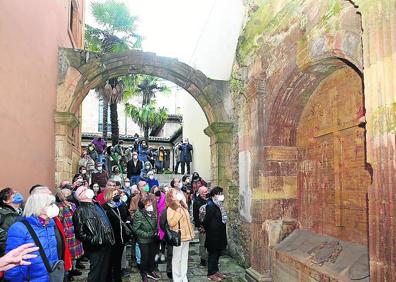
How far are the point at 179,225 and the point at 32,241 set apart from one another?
2542 millimetres

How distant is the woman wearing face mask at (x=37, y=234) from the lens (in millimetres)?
3035

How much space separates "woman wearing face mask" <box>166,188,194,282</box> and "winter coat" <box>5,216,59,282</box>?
2.15 m

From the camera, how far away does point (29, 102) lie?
634 centimetres

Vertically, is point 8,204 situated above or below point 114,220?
above

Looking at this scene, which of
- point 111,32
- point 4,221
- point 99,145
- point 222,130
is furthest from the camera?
point 111,32

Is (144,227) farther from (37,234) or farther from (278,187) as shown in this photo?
(37,234)

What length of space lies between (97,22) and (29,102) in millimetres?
11443

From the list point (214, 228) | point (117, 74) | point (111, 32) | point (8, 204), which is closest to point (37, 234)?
point (8, 204)

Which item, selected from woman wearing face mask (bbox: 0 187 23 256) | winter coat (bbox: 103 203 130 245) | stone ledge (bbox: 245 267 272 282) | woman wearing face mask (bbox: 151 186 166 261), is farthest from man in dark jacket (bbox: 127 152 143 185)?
woman wearing face mask (bbox: 0 187 23 256)

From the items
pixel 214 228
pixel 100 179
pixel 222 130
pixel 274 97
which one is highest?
pixel 274 97

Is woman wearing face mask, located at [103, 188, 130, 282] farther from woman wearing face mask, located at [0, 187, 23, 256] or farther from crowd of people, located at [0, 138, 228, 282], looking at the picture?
woman wearing face mask, located at [0, 187, 23, 256]

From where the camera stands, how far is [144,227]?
5613 millimetres

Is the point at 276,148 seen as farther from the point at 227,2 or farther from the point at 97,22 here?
the point at 97,22

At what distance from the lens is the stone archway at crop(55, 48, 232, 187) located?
8234 millimetres
